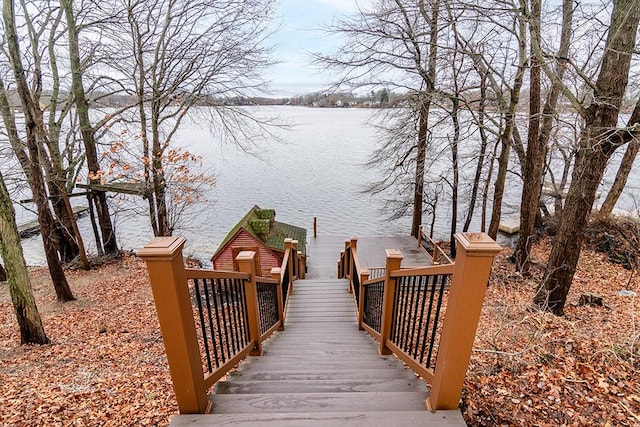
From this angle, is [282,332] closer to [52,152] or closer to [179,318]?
[179,318]

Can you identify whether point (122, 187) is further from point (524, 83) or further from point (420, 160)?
point (524, 83)

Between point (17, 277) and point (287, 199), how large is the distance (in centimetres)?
1765

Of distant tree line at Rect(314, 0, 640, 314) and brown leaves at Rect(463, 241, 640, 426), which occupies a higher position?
distant tree line at Rect(314, 0, 640, 314)

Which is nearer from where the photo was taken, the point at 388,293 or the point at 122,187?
the point at 388,293

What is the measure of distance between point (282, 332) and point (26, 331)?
4.09 m

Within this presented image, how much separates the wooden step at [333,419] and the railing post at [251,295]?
1330mm

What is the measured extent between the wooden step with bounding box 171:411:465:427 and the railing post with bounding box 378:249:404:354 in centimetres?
140

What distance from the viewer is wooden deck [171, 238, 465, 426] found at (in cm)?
187

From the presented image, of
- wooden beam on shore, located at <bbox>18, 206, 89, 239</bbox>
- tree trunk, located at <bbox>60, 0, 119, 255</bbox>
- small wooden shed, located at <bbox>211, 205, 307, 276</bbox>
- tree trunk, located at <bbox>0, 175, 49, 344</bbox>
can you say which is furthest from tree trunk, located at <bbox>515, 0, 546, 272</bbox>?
wooden beam on shore, located at <bbox>18, 206, 89, 239</bbox>

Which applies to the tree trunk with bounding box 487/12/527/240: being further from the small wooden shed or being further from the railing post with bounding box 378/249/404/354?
the small wooden shed

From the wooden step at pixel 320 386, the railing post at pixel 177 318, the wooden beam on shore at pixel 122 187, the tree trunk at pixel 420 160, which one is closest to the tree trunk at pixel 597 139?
the wooden step at pixel 320 386

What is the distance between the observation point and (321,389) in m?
2.47

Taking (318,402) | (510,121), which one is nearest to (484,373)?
(318,402)

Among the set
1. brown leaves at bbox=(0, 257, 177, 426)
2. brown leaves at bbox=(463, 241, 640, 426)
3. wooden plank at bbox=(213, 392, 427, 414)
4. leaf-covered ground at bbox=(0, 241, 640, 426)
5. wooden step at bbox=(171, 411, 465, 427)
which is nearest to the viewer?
wooden step at bbox=(171, 411, 465, 427)
